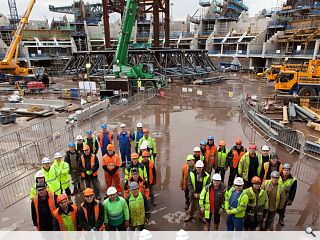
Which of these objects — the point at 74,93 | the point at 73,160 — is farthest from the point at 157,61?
the point at 73,160

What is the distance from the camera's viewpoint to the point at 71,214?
14.9 feet

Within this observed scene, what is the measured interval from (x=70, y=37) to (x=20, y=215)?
2165 inches

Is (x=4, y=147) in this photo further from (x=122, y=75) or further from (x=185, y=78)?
(x=185, y=78)

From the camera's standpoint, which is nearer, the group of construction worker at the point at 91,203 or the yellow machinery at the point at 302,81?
the group of construction worker at the point at 91,203

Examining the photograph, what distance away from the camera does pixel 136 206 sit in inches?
195

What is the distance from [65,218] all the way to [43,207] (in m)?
0.51

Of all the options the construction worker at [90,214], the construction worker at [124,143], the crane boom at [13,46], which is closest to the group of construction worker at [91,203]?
the construction worker at [90,214]

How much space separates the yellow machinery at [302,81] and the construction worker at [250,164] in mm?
17091

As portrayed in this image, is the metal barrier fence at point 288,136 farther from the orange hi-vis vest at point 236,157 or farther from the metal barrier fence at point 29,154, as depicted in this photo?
the metal barrier fence at point 29,154

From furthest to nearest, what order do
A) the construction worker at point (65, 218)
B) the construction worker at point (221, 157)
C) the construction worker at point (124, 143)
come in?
the construction worker at point (124, 143), the construction worker at point (221, 157), the construction worker at point (65, 218)

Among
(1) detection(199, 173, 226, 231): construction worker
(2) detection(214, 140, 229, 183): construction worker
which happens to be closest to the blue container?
(2) detection(214, 140, 229, 183): construction worker

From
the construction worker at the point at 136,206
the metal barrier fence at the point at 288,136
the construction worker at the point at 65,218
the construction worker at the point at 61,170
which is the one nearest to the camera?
the construction worker at the point at 65,218

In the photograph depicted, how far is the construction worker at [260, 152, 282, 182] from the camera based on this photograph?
6047 millimetres

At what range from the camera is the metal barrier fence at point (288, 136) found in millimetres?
9961
